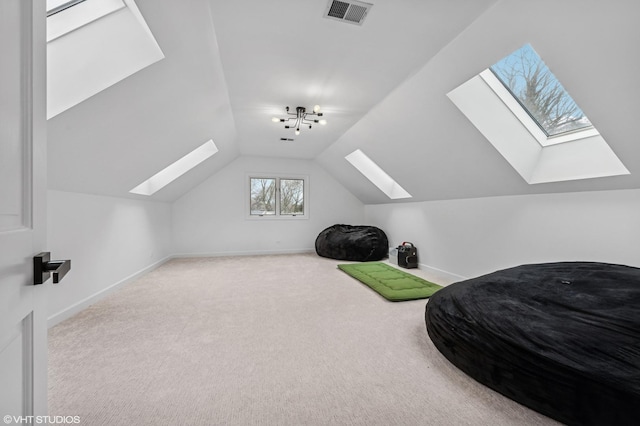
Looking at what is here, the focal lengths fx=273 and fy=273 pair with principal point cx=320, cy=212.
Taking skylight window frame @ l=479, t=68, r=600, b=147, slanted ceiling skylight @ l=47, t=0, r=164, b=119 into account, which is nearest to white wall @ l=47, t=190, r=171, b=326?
slanted ceiling skylight @ l=47, t=0, r=164, b=119

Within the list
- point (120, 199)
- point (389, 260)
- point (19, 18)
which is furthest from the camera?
point (389, 260)

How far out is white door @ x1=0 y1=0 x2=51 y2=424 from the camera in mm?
595

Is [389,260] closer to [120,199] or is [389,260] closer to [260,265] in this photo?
[260,265]

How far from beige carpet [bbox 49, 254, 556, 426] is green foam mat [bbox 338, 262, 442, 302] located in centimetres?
21

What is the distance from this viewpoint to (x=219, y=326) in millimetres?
2320

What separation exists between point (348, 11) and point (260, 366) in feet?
7.76

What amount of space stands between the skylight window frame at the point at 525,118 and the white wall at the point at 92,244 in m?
3.93

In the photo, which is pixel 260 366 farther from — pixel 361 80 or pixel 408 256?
pixel 408 256

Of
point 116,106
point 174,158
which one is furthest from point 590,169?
point 174,158

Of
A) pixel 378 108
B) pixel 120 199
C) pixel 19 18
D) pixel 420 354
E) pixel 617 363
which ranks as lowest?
pixel 420 354

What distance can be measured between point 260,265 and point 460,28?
13.9 feet

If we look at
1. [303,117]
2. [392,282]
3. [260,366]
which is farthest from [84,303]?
[392,282]

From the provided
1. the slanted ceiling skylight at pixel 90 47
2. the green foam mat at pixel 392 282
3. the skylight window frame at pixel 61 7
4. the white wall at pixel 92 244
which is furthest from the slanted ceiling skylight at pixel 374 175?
the skylight window frame at pixel 61 7

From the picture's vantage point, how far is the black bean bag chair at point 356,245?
17.3 ft
